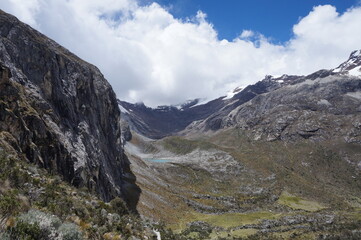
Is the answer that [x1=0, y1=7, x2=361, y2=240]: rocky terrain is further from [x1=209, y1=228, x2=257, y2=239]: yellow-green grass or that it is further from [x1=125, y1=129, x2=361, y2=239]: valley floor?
[x1=125, y1=129, x2=361, y2=239]: valley floor

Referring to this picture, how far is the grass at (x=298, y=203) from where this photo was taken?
107m

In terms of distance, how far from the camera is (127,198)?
72.2m

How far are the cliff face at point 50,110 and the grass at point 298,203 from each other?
6443cm

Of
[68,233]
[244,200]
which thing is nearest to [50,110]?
[68,233]

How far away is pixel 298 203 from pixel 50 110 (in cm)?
10264

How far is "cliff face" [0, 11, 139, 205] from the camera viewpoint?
32656 millimetres

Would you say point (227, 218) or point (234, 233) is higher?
point (234, 233)

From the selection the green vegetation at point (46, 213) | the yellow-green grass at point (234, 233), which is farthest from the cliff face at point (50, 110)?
the yellow-green grass at point (234, 233)

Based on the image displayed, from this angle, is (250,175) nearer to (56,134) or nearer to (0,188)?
(56,134)

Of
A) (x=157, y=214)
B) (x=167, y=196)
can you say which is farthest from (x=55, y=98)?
(x=167, y=196)

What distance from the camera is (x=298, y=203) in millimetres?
114062

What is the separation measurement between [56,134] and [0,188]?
27.1 m

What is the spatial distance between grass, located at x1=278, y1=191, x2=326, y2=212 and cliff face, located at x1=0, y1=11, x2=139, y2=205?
64432 mm

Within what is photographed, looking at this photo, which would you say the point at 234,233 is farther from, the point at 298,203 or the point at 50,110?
the point at 298,203
